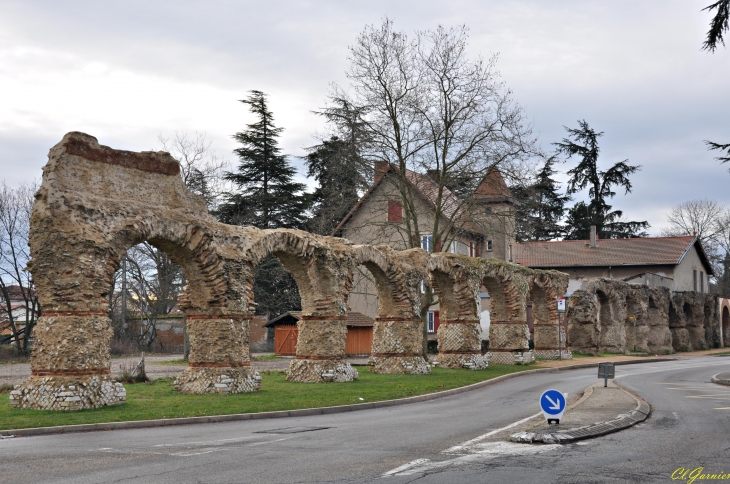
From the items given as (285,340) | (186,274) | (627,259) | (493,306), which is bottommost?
(285,340)

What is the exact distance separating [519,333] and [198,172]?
60.5 ft

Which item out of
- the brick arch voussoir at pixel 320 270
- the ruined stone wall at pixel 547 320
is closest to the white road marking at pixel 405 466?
the brick arch voussoir at pixel 320 270

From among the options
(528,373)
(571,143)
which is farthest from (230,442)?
(571,143)

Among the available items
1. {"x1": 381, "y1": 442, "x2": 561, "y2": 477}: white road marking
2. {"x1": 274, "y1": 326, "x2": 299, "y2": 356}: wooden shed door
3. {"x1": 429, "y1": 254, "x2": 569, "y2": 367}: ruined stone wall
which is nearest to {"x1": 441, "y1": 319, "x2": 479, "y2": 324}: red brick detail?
{"x1": 429, "y1": 254, "x2": 569, "y2": 367}: ruined stone wall

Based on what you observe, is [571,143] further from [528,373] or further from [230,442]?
[230,442]

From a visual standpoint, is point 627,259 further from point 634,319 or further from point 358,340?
point 358,340

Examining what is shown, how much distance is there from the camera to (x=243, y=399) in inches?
714

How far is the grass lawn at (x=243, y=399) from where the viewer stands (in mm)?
14766

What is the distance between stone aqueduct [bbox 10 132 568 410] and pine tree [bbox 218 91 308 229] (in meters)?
21.1

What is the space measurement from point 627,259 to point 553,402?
2000 inches

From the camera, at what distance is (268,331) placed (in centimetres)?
5016

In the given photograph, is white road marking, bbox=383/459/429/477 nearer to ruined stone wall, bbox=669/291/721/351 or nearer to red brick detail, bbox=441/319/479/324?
red brick detail, bbox=441/319/479/324

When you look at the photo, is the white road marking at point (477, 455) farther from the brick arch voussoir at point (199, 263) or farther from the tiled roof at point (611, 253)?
the tiled roof at point (611, 253)

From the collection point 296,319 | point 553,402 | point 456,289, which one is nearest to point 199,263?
point 553,402
